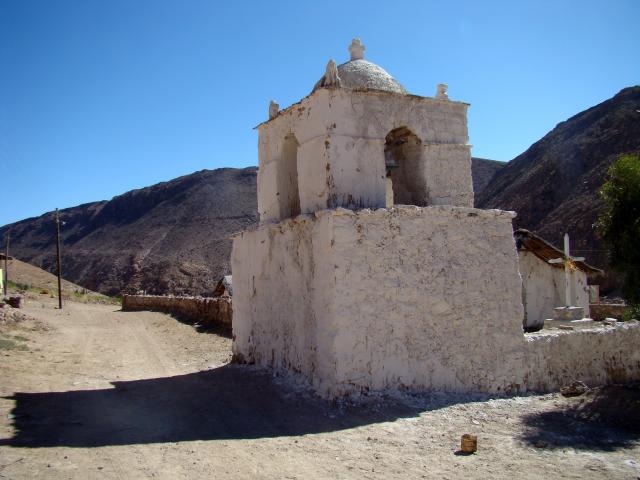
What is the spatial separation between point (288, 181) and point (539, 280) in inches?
456

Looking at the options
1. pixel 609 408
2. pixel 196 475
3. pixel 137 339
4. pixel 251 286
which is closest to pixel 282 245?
pixel 251 286

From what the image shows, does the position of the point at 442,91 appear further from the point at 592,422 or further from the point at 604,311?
the point at 604,311

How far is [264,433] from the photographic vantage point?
6.69 metres

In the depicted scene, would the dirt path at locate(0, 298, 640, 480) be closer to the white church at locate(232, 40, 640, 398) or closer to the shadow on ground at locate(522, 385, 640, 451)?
the shadow on ground at locate(522, 385, 640, 451)

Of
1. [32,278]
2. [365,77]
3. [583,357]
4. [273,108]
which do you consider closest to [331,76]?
[365,77]

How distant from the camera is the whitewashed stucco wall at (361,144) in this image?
27.9 ft

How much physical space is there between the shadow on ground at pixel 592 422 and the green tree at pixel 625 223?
1.52m

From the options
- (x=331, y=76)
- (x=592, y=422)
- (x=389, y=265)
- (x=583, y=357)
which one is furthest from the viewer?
(x=583, y=357)

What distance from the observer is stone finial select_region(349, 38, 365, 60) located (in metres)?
10.4

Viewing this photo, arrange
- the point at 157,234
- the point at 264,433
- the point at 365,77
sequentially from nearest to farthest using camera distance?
the point at 264,433 → the point at 365,77 → the point at 157,234

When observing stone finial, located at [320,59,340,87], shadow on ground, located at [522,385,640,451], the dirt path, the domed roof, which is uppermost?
the domed roof

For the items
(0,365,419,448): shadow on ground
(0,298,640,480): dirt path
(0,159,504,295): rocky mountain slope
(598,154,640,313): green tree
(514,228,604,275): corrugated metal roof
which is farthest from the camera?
(0,159,504,295): rocky mountain slope

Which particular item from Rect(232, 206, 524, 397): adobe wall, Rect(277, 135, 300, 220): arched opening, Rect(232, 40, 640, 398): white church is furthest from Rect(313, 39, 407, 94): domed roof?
Rect(232, 206, 524, 397): adobe wall

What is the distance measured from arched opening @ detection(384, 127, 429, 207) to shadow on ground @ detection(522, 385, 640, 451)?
12.2 ft
